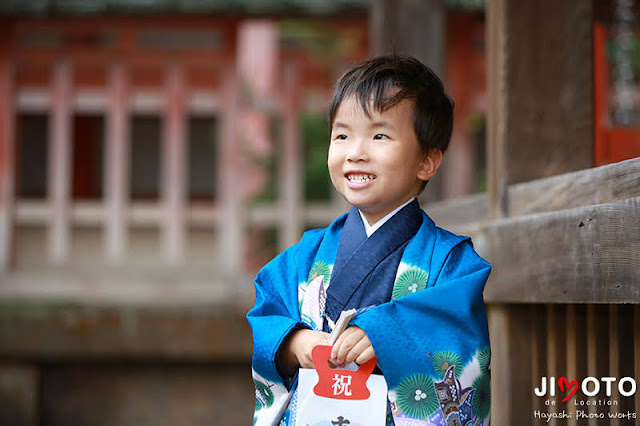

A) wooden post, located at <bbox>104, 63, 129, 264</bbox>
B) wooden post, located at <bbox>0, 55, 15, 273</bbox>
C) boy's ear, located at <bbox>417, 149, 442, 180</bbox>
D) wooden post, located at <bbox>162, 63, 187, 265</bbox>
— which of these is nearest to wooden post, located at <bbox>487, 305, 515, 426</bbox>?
boy's ear, located at <bbox>417, 149, 442, 180</bbox>

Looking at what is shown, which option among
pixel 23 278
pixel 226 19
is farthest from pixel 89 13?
pixel 23 278

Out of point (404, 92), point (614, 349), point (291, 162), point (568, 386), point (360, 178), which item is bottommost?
point (568, 386)

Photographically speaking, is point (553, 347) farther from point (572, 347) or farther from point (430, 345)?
point (430, 345)

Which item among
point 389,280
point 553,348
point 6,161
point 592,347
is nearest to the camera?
point 389,280

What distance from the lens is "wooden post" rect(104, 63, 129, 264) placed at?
640 cm

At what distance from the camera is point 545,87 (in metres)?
2.53

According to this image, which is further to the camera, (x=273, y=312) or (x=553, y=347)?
(x=553, y=347)

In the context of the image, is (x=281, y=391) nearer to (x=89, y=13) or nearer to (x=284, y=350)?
(x=284, y=350)

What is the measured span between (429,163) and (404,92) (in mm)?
205

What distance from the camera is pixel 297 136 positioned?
6488 millimetres

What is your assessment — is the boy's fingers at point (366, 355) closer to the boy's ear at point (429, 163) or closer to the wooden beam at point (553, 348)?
the boy's ear at point (429, 163)

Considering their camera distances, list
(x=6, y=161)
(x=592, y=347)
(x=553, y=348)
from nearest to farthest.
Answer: (x=592, y=347) → (x=553, y=348) → (x=6, y=161)

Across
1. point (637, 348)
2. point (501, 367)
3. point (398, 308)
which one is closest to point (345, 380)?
point (398, 308)

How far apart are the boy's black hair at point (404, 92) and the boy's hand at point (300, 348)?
1.75 feet
